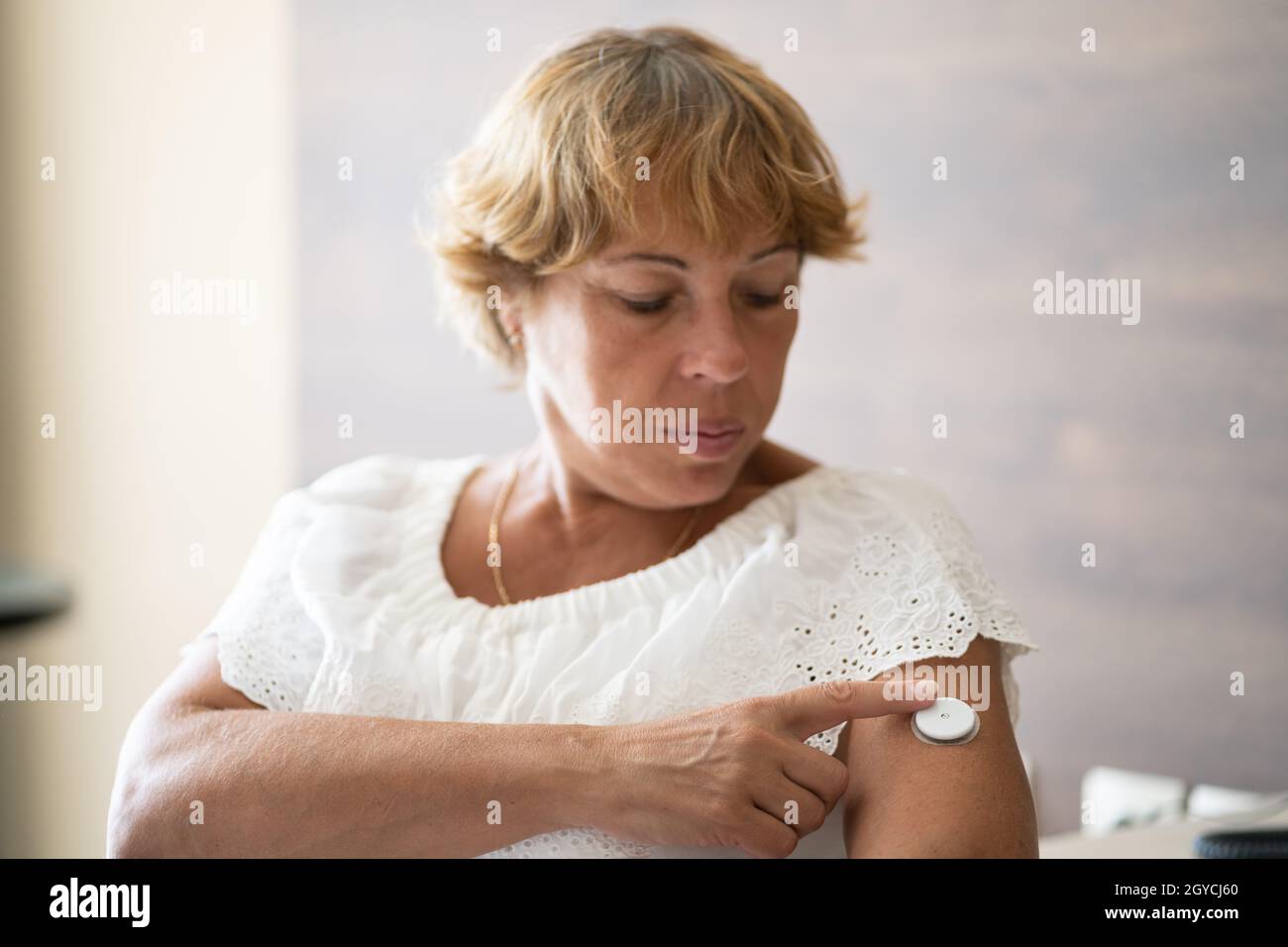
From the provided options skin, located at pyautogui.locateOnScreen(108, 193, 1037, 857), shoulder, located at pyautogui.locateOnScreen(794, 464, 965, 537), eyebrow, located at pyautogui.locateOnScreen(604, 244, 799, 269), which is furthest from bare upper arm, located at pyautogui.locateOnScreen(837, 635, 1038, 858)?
eyebrow, located at pyautogui.locateOnScreen(604, 244, 799, 269)

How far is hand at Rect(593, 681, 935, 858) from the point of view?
3.61 ft

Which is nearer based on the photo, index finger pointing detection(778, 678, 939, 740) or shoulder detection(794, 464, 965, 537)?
index finger pointing detection(778, 678, 939, 740)

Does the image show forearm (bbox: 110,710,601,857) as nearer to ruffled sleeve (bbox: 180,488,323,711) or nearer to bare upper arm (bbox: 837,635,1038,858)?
ruffled sleeve (bbox: 180,488,323,711)

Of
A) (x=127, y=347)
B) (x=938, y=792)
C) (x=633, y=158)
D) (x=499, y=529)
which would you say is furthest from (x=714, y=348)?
(x=127, y=347)

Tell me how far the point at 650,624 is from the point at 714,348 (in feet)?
0.93

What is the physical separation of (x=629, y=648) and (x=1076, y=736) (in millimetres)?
1285

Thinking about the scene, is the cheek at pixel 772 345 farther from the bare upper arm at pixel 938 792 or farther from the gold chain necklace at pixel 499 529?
the bare upper arm at pixel 938 792

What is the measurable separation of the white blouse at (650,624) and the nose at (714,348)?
0.18m

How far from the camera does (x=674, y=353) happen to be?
52.9 inches

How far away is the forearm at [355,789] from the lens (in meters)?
1.15

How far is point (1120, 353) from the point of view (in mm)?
2219

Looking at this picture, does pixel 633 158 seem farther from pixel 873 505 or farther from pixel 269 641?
pixel 269 641
